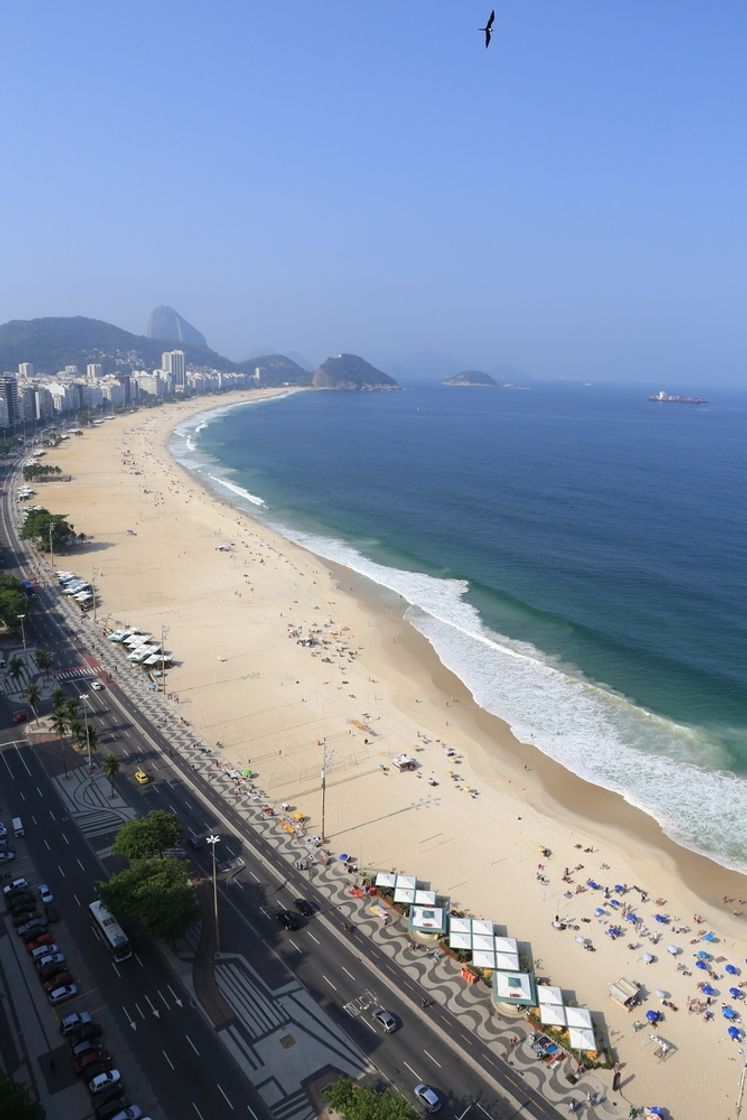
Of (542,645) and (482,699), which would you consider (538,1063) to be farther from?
(542,645)

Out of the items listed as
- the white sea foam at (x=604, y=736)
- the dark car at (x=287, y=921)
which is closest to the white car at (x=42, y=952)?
the dark car at (x=287, y=921)

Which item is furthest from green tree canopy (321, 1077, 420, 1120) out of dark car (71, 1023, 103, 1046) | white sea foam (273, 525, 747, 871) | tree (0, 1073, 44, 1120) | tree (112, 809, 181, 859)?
white sea foam (273, 525, 747, 871)

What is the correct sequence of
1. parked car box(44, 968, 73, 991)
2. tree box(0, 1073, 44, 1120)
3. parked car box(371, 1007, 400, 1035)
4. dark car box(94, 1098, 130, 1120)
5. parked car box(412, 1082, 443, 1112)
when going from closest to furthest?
tree box(0, 1073, 44, 1120)
dark car box(94, 1098, 130, 1120)
parked car box(412, 1082, 443, 1112)
parked car box(371, 1007, 400, 1035)
parked car box(44, 968, 73, 991)

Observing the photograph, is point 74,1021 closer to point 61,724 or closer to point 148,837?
point 148,837

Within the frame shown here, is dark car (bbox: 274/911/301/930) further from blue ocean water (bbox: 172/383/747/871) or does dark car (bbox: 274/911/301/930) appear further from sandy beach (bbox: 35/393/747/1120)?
blue ocean water (bbox: 172/383/747/871)

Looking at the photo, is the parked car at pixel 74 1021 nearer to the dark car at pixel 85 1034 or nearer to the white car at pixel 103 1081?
the dark car at pixel 85 1034

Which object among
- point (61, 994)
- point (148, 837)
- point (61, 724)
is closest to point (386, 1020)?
point (61, 994)

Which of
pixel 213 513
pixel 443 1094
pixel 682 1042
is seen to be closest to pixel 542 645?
pixel 682 1042
